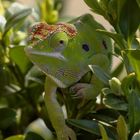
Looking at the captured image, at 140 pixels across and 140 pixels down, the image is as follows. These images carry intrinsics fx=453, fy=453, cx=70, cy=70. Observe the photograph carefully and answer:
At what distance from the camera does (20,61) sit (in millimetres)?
682

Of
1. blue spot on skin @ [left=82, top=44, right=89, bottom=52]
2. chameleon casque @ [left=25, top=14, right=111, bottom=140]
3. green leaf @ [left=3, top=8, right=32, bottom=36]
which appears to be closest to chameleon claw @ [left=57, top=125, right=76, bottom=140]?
chameleon casque @ [left=25, top=14, right=111, bottom=140]

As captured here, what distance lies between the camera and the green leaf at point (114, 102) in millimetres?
491

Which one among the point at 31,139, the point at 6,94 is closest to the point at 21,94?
the point at 6,94

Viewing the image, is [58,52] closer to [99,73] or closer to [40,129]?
[99,73]

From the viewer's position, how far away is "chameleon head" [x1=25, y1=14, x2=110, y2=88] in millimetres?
511

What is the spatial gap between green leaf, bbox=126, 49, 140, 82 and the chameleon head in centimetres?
8

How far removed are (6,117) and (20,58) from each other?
0.09 m

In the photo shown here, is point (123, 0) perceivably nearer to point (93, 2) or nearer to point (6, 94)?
point (93, 2)

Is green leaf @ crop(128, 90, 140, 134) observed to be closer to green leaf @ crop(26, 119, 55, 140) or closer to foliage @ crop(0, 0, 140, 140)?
foliage @ crop(0, 0, 140, 140)

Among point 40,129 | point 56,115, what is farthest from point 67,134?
point 40,129

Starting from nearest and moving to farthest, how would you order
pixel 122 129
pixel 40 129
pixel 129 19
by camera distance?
pixel 122 129 → pixel 129 19 → pixel 40 129

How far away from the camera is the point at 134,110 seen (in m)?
0.47

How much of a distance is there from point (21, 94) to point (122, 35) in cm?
23

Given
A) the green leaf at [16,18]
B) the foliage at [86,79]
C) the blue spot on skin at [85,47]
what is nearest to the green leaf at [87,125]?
the foliage at [86,79]
